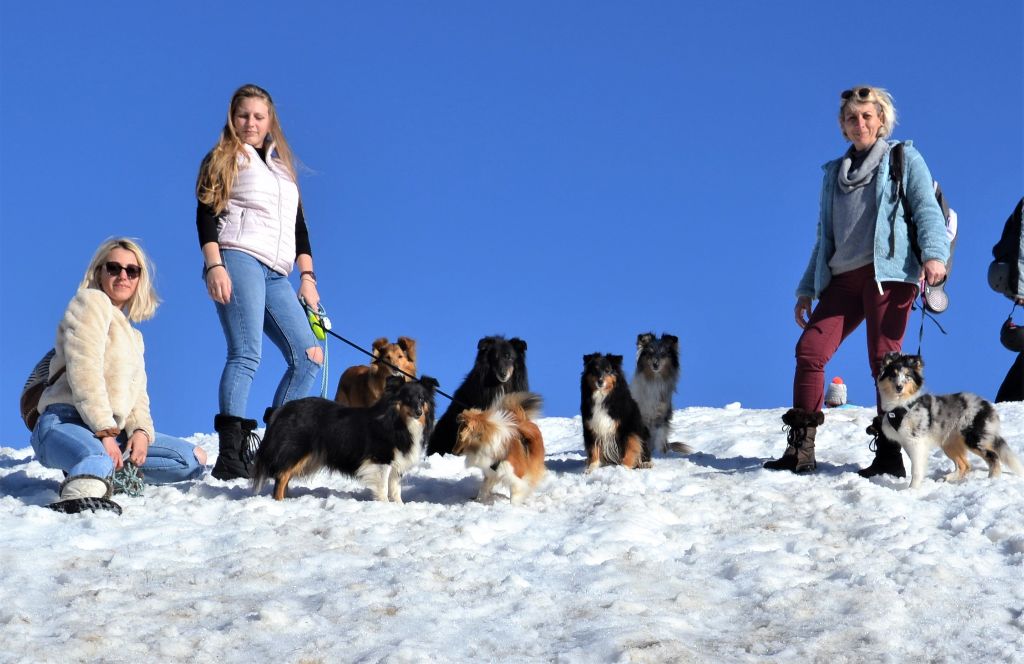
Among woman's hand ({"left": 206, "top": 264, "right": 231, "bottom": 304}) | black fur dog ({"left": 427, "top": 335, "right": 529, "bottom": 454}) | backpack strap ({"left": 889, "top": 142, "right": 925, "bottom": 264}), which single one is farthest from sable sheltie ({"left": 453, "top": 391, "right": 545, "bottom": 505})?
backpack strap ({"left": 889, "top": 142, "right": 925, "bottom": 264})

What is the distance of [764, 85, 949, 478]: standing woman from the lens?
23.0 ft

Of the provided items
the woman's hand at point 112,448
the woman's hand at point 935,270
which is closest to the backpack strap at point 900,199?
the woman's hand at point 935,270

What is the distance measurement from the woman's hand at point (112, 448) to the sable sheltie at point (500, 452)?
211cm

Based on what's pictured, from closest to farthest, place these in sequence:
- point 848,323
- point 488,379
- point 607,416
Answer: point 848,323 < point 607,416 < point 488,379

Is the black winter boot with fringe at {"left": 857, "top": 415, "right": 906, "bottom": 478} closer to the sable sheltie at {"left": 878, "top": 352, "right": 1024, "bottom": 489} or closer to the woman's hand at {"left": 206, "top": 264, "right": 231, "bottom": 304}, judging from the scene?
the sable sheltie at {"left": 878, "top": 352, "right": 1024, "bottom": 489}

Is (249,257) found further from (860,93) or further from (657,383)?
(860,93)

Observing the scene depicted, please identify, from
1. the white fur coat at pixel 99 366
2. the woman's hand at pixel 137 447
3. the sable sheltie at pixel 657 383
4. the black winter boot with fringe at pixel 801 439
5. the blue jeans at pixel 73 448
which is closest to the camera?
the blue jeans at pixel 73 448

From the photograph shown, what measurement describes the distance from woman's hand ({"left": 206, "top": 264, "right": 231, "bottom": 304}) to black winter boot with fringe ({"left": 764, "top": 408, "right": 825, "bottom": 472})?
3962 mm

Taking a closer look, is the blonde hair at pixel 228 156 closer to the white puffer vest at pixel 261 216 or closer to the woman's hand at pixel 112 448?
the white puffer vest at pixel 261 216

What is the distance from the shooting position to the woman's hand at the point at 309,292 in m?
7.56

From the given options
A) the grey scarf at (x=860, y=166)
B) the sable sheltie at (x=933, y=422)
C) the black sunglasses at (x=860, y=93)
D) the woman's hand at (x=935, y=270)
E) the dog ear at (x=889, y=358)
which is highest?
the black sunglasses at (x=860, y=93)

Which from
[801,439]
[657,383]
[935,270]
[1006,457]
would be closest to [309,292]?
Result: [657,383]

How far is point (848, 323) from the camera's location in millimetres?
7414

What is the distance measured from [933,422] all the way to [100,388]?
529 centimetres
